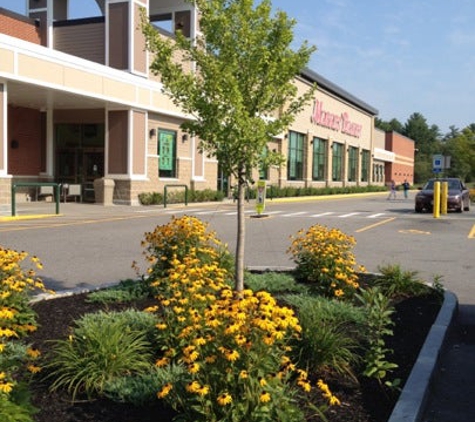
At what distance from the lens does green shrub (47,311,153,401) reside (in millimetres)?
3836

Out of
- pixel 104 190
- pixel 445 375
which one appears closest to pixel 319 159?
pixel 104 190

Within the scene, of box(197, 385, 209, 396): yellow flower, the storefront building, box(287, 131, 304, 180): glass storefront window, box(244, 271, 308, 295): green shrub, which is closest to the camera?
box(197, 385, 209, 396): yellow flower

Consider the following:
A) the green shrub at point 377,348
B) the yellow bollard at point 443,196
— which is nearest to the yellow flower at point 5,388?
the green shrub at point 377,348

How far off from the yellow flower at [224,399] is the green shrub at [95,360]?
1.20 m

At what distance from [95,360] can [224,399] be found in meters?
1.43

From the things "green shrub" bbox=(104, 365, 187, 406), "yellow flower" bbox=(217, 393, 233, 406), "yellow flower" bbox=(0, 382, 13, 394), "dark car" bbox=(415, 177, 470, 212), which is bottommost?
"green shrub" bbox=(104, 365, 187, 406)

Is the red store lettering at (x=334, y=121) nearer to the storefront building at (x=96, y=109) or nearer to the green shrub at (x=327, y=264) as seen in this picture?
the storefront building at (x=96, y=109)

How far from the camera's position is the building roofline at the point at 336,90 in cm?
4966

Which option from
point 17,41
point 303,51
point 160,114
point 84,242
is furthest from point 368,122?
point 303,51

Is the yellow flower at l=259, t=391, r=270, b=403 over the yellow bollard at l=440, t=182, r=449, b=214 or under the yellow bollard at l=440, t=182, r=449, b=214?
under

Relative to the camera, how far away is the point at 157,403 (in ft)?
12.1

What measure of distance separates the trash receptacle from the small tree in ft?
67.7

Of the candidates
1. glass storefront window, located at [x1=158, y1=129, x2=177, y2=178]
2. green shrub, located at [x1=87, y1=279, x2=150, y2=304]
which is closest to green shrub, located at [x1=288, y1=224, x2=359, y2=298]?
green shrub, located at [x1=87, y1=279, x2=150, y2=304]

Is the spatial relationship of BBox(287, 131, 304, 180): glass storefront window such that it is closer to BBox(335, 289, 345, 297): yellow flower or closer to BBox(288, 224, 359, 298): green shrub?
BBox(288, 224, 359, 298): green shrub
